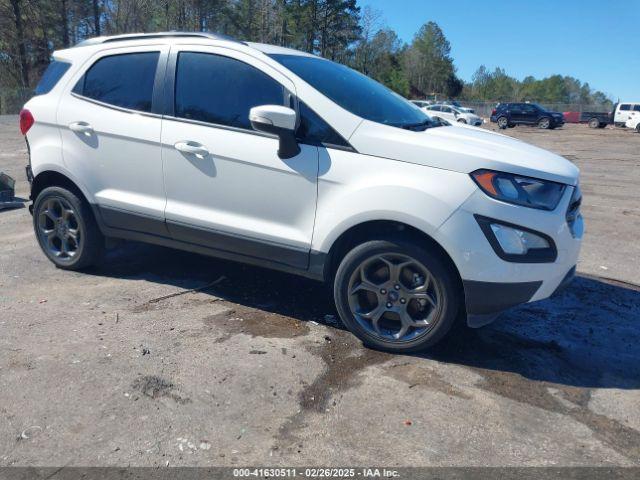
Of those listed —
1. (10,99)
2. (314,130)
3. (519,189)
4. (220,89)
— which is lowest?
(10,99)

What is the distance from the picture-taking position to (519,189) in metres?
3.52

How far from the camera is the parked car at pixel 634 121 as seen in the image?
39156mm

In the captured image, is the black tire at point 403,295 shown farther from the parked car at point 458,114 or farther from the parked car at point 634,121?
the parked car at point 634,121

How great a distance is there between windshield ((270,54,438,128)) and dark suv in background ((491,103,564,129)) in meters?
40.9

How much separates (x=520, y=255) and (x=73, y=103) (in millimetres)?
3785

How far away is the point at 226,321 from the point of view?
14.1 feet

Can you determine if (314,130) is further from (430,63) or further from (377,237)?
(430,63)

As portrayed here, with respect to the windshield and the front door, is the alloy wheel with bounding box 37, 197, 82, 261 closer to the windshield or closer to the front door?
the front door

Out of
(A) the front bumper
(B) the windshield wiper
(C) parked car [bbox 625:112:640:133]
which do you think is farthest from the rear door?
(C) parked car [bbox 625:112:640:133]

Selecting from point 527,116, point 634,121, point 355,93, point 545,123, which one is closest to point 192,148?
point 355,93

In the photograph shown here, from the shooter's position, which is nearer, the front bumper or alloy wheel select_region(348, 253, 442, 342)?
the front bumper

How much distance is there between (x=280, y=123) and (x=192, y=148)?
0.83 meters

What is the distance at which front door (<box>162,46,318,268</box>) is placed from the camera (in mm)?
3996

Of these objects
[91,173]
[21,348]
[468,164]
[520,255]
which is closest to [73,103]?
[91,173]
